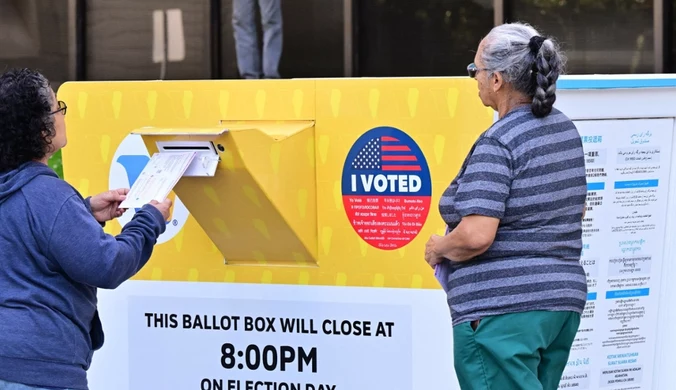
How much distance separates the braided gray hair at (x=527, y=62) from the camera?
265cm

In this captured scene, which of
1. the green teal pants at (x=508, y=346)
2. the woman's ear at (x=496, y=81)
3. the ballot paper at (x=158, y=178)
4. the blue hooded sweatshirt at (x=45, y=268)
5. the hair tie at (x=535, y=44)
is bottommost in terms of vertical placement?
the green teal pants at (x=508, y=346)

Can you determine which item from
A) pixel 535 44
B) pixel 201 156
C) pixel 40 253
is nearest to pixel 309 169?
pixel 201 156

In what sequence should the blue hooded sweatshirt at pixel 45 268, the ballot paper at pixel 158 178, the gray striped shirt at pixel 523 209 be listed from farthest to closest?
the ballot paper at pixel 158 178, the gray striped shirt at pixel 523 209, the blue hooded sweatshirt at pixel 45 268

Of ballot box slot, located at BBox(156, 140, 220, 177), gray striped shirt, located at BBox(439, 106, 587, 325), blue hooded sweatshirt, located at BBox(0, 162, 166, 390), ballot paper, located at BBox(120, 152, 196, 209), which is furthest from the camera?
ballot box slot, located at BBox(156, 140, 220, 177)

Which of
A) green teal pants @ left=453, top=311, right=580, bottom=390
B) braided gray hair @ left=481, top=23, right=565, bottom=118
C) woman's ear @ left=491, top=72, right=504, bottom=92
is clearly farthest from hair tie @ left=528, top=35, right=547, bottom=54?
green teal pants @ left=453, top=311, right=580, bottom=390

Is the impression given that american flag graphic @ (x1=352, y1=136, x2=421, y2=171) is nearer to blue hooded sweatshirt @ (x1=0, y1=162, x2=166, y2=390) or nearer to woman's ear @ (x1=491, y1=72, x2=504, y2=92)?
woman's ear @ (x1=491, y1=72, x2=504, y2=92)

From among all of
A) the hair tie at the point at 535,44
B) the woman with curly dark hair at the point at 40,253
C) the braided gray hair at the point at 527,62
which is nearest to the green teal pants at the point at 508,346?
the braided gray hair at the point at 527,62

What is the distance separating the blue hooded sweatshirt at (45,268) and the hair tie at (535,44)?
116 centimetres

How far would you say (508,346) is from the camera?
2.66 meters

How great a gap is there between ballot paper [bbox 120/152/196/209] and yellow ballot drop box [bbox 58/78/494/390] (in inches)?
2.2

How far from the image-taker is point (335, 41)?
21.3 feet

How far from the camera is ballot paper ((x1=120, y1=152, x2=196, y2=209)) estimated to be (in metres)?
2.88

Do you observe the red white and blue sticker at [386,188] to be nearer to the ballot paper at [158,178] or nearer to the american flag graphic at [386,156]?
the american flag graphic at [386,156]

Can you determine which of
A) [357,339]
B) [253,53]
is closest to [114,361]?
[357,339]
